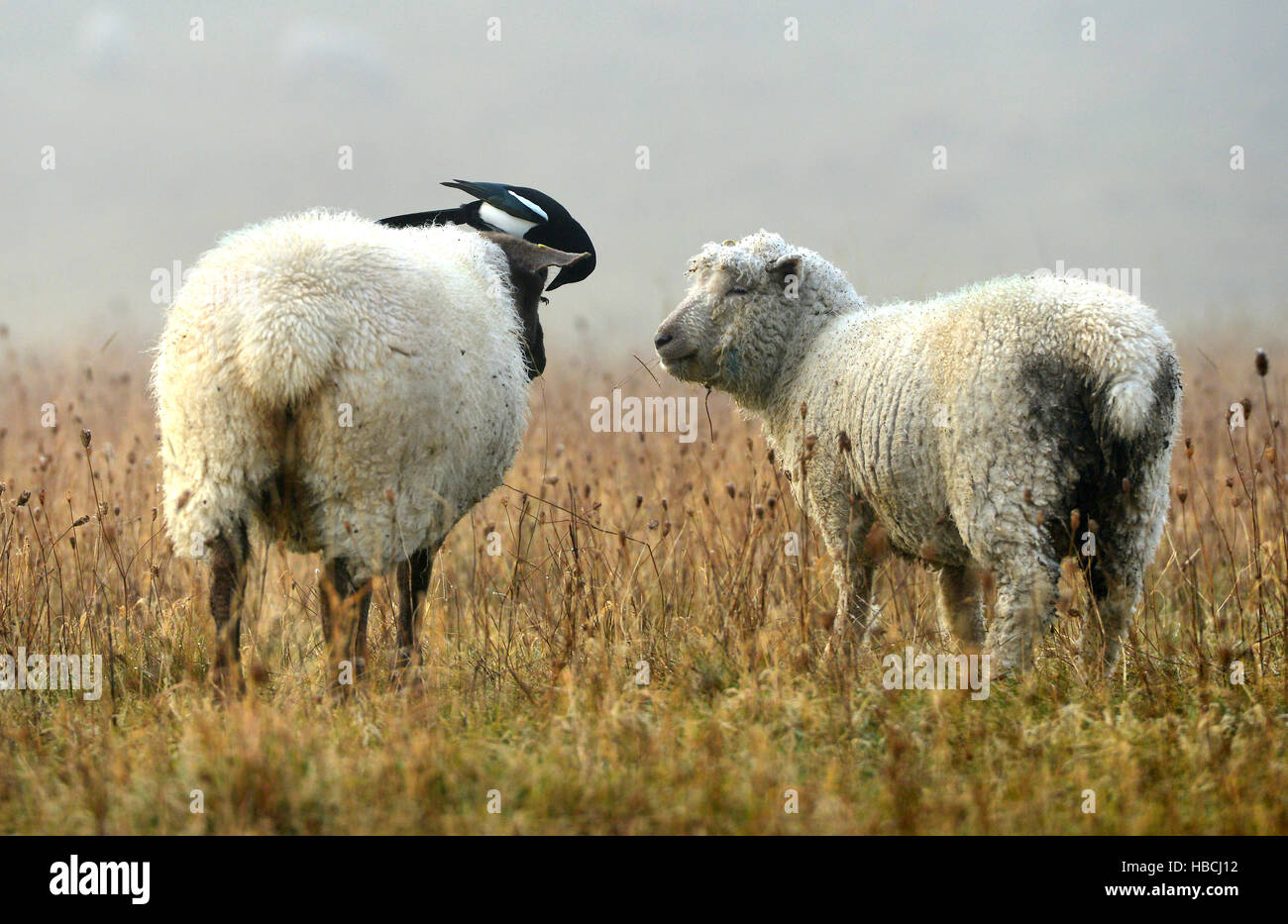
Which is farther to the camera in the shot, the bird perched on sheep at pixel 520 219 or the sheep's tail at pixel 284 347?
the bird perched on sheep at pixel 520 219

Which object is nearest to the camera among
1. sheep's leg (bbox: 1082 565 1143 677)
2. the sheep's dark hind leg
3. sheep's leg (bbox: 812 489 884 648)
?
the sheep's dark hind leg

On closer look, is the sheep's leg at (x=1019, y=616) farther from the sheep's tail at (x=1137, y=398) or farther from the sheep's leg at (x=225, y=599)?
the sheep's leg at (x=225, y=599)

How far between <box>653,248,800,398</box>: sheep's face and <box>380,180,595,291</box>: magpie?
78 cm

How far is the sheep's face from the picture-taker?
502 cm

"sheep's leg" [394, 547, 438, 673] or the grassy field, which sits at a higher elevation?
"sheep's leg" [394, 547, 438, 673]

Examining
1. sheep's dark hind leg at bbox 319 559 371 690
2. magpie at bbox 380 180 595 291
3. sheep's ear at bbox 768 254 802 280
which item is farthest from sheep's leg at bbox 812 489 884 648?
sheep's dark hind leg at bbox 319 559 371 690

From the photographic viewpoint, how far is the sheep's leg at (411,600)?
446 cm

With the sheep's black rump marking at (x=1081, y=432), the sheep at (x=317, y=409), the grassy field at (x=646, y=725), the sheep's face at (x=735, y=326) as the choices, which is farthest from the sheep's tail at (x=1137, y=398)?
the sheep at (x=317, y=409)

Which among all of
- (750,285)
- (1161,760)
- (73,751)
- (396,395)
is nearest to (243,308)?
(396,395)

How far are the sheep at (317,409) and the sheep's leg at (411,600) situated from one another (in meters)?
0.16

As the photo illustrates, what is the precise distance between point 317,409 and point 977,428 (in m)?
2.30

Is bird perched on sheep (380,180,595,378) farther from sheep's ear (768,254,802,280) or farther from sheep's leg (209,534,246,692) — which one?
sheep's leg (209,534,246,692)

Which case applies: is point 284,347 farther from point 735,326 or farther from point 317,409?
point 735,326
